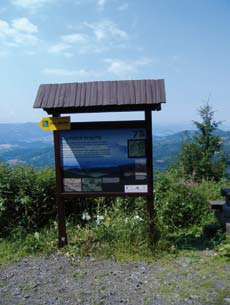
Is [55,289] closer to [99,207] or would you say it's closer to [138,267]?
[138,267]

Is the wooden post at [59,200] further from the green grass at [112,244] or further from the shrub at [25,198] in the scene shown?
the shrub at [25,198]

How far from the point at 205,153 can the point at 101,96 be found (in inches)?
457

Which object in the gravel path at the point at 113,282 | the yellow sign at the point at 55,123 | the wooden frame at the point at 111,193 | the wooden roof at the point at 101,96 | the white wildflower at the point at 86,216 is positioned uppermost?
the wooden roof at the point at 101,96

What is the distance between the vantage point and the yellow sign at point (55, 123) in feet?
16.1

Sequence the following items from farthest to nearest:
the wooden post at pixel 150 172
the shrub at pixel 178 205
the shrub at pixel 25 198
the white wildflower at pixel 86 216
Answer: the shrub at pixel 178 205, the shrub at pixel 25 198, the white wildflower at pixel 86 216, the wooden post at pixel 150 172

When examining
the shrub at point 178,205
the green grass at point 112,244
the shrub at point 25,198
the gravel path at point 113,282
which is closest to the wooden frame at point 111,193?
the green grass at point 112,244

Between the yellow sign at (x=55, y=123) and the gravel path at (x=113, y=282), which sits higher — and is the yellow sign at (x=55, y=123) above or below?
above

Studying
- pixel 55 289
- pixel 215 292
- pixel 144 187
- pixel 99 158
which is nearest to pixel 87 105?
pixel 99 158

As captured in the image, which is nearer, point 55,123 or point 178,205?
point 55,123

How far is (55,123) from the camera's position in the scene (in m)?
4.94

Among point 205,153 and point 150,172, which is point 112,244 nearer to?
Result: point 150,172

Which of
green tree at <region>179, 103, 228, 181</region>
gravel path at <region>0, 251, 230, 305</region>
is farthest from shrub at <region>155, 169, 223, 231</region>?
green tree at <region>179, 103, 228, 181</region>

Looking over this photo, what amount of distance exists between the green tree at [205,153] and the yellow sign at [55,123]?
7995 millimetres

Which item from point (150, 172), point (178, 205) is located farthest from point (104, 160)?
point (178, 205)
